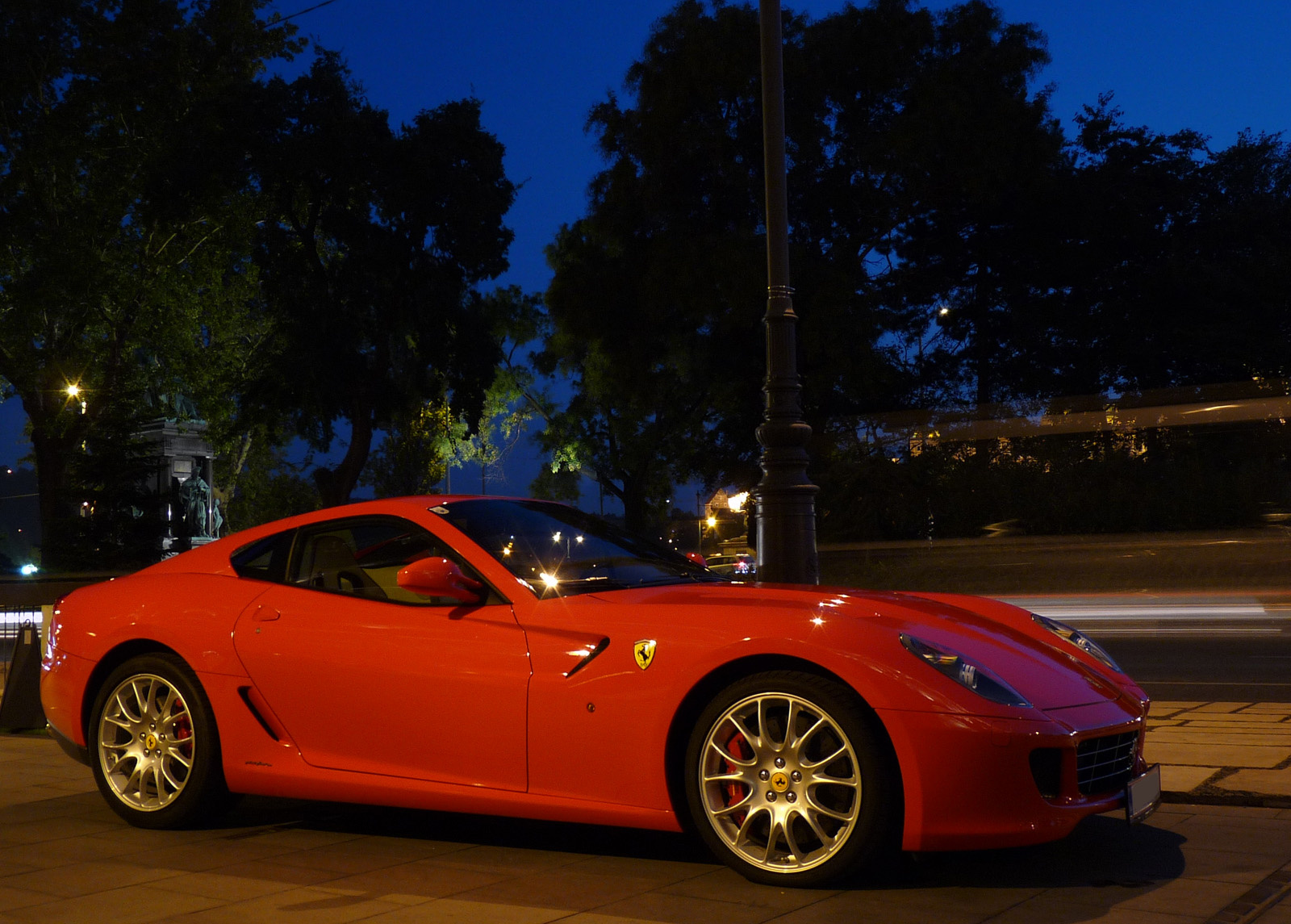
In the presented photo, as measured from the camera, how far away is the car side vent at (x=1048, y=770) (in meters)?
4.13

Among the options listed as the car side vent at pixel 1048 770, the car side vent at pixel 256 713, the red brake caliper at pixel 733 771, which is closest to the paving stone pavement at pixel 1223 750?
the car side vent at pixel 1048 770

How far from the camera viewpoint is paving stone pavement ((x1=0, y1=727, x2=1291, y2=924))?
13.3 ft

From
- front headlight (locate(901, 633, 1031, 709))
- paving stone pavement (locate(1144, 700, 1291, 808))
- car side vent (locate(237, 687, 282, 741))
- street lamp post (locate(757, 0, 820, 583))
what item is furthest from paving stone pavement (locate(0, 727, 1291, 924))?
street lamp post (locate(757, 0, 820, 583))

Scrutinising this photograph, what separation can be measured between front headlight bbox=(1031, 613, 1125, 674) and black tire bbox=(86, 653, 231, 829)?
11.4 ft

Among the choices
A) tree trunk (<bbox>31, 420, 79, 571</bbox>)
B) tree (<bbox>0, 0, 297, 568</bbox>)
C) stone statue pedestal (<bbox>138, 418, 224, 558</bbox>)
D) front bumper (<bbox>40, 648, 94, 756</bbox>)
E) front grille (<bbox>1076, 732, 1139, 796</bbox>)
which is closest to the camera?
front grille (<bbox>1076, 732, 1139, 796</bbox>)

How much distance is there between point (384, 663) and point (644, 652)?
1123 millimetres

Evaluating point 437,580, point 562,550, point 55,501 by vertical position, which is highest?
point 55,501

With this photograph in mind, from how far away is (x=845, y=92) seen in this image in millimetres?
31891

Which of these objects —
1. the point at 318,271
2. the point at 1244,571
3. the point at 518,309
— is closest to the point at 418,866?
the point at 1244,571

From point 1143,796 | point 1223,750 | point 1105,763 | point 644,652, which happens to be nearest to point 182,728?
point 644,652

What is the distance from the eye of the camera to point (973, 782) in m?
4.06

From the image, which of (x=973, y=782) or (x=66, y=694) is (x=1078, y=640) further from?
(x=66, y=694)

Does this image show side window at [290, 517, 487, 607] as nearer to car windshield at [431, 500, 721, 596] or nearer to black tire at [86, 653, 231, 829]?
car windshield at [431, 500, 721, 596]

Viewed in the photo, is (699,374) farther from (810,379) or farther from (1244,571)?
(1244,571)
